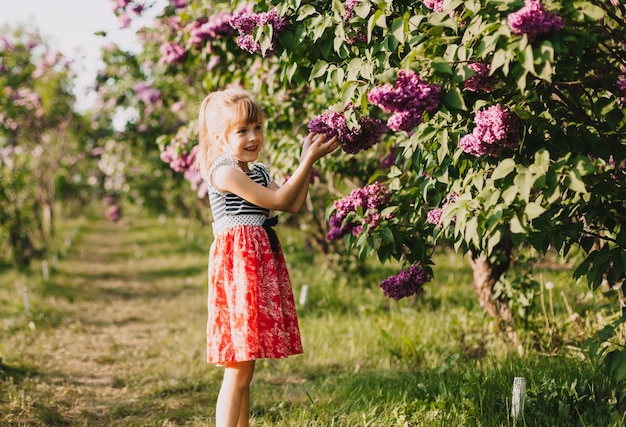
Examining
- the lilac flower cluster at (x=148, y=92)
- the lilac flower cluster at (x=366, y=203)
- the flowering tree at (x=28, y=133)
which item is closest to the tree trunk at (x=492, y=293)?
the lilac flower cluster at (x=366, y=203)

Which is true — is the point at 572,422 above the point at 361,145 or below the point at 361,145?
below

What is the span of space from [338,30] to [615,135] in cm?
119

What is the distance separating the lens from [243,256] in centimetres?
288

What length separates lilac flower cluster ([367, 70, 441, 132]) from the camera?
2146 millimetres

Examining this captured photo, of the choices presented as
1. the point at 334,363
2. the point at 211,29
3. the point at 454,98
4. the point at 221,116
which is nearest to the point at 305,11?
the point at 221,116

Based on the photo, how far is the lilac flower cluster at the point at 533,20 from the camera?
1950 mm

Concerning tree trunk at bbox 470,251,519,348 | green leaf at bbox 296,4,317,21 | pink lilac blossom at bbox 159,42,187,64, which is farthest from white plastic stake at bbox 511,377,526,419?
pink lilac blossom at bbox 159,42,187,64

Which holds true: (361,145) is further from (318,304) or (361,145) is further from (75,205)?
(75,205)

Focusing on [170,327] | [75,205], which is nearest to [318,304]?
[170,327]

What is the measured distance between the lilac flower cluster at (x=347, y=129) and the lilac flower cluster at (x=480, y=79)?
0.49 metres

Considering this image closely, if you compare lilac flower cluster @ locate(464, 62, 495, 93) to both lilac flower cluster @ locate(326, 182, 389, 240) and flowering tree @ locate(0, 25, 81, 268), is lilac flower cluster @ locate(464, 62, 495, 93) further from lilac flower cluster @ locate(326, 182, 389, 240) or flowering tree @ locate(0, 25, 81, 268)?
flowering tree @ locate(0, 25, 81, 268)

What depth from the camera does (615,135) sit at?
2.64 metres

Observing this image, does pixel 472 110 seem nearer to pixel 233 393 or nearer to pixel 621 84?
pixel 621 84

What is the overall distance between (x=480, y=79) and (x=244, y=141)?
111cm
